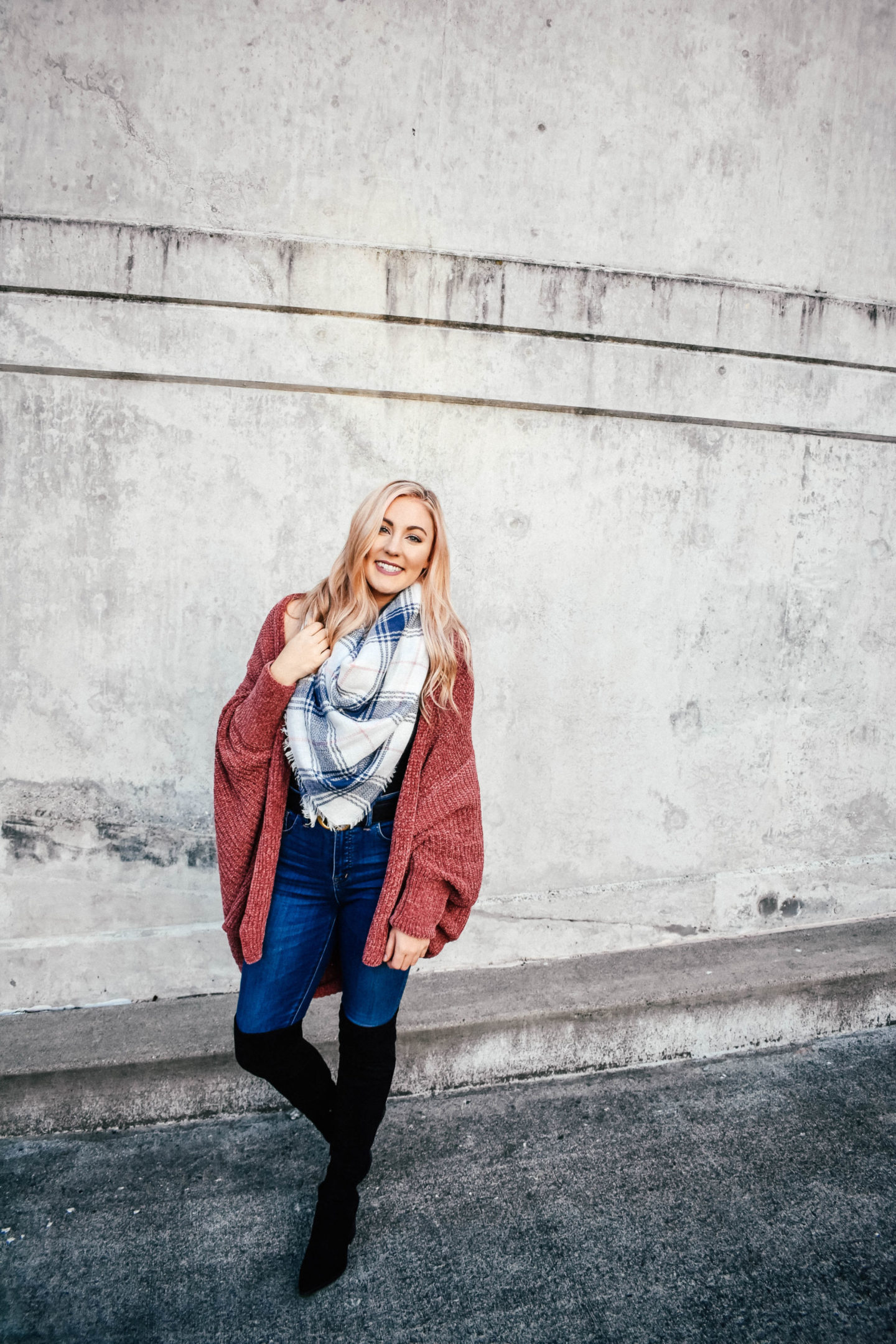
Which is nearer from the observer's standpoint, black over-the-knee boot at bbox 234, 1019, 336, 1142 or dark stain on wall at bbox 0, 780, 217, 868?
black over-the-knee boot at bbox 234, 1019, 336, 1142

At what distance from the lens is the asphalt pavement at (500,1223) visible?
2.04 meters

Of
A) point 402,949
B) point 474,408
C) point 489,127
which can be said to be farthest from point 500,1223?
point 489,127

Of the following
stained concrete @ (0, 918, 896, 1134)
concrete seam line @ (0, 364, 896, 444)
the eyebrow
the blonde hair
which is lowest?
stained concrete @ (0, 918, 896, 1134)

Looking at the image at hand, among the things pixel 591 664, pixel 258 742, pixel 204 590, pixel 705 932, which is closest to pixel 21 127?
pixel 204 590

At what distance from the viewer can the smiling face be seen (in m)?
2.18

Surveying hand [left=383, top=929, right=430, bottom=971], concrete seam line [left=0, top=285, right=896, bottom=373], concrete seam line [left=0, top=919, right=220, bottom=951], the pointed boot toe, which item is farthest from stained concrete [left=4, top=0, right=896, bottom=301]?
the pointed boot toe

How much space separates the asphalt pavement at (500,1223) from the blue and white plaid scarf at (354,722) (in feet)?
4.15

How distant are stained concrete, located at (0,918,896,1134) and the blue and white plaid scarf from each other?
4.26ft

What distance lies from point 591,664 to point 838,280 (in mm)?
2014

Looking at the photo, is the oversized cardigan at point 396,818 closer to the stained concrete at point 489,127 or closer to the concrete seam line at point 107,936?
the concrete seam line at point 107,936

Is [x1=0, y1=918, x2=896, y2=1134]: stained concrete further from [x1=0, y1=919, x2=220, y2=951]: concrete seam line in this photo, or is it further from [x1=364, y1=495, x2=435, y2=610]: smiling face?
[x1=364, y1=495, x2=435, y2=610]: smiling face

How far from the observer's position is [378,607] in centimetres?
224

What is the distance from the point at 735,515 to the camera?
3539 mm

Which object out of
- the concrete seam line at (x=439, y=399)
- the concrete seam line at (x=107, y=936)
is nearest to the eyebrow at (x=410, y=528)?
the concrete seam line at (x=439, y=399)
